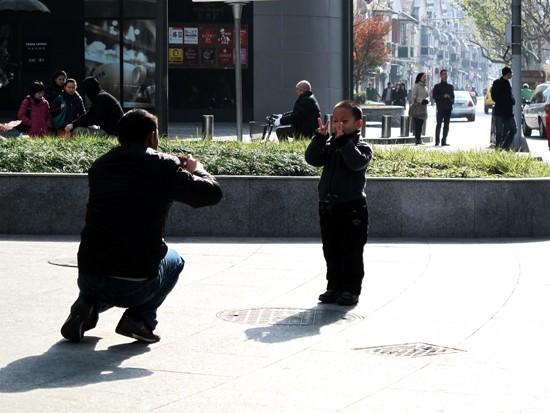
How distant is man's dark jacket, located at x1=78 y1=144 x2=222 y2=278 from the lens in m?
8.00

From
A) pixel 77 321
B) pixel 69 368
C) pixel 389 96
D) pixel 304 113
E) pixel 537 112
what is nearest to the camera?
pixel 69 368

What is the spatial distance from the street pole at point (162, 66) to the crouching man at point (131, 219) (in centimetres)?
997

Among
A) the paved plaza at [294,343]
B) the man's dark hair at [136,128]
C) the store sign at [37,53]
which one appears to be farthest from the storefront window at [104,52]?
the man's dark hair at [136,128]

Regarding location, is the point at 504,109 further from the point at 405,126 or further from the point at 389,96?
the point at 389,96

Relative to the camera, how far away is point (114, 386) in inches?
276

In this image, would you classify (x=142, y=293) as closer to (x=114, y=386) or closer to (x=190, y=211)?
(x=114, y=386)

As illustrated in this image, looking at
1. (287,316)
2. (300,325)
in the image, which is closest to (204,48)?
(287,316)

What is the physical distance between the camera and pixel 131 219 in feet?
26.3

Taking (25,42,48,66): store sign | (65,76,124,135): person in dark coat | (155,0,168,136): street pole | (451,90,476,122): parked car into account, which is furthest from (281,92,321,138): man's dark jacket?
(451,90,476,122): parked car

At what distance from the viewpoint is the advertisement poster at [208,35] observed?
130 ft

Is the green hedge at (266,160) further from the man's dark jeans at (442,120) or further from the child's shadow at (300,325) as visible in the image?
the man's dark jeans at (442,120)

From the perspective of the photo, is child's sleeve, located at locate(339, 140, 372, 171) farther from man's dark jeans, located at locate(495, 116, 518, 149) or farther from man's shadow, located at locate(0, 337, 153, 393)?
man's dark jeans, located at locate(495, 116, 518, 149)

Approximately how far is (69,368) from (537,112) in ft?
106

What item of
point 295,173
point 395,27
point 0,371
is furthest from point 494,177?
point 395,27
